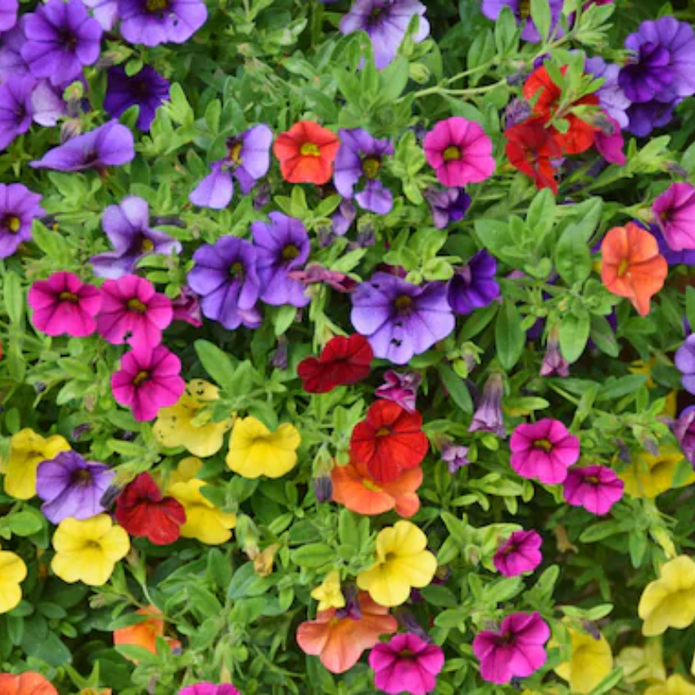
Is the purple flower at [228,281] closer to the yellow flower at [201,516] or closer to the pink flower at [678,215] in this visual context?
the yellow flower at [201,516]

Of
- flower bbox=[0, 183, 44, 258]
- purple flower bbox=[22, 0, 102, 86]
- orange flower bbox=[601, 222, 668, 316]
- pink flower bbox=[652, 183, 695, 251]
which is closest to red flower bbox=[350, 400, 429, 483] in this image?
orange flower bbox=[601, 222, 668, 316]

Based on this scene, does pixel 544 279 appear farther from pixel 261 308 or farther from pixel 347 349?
pixel 261 308

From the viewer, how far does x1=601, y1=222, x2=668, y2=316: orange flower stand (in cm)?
152

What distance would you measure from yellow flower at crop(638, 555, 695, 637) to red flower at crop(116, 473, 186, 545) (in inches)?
28.1

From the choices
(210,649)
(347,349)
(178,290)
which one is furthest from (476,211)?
(210,649)

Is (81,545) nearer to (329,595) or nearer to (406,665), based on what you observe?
(329,595)

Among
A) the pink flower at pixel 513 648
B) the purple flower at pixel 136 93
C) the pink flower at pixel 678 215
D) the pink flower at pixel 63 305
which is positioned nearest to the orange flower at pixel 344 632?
the pink flower at pixel 513 648

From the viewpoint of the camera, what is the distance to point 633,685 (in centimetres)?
186

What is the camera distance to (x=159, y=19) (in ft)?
5.65

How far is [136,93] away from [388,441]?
0.73 meters

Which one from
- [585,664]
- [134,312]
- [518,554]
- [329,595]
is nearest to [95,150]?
[134,312]

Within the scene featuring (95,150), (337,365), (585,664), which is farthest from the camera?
(585,664)

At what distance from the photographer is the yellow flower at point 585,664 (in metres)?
1.73

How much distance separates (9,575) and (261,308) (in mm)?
549
